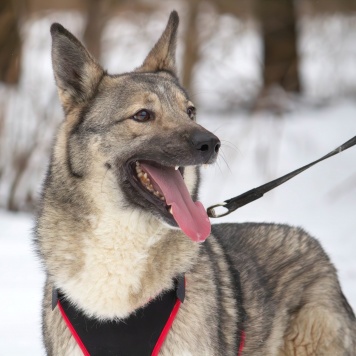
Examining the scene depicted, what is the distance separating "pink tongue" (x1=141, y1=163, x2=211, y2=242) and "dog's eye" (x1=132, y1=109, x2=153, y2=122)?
0.74 feet

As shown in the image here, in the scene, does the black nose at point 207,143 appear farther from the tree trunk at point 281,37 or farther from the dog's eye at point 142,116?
the tree trunk at point 281,37

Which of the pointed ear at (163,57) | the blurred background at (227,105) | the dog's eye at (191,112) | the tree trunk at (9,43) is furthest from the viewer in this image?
the tree trunk at (9,43)

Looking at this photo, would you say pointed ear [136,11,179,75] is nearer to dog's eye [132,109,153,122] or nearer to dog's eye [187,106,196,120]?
dog's eye [187,106,196,120]

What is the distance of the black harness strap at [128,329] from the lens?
336cm

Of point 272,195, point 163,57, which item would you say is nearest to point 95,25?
point 272,195

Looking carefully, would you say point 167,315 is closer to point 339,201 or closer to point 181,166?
point 181,166

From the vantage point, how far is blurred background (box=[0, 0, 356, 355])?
7676mm

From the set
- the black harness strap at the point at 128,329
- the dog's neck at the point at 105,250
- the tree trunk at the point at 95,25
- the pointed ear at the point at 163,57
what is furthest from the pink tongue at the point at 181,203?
the tree trunk at the point at 95,25

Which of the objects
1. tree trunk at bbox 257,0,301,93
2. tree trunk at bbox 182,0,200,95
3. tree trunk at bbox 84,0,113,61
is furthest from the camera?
tree trunk at bbox 257,0,301,93

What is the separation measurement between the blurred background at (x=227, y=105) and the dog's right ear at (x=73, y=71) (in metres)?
0.96

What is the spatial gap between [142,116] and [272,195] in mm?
6767

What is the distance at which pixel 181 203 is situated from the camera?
344cm

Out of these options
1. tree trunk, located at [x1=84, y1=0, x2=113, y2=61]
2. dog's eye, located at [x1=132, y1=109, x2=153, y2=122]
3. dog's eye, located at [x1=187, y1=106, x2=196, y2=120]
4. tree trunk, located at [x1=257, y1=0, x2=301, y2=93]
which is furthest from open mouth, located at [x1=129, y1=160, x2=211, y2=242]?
tree trunk, located at [x1=257, y1=0, x2=301, y2=93]

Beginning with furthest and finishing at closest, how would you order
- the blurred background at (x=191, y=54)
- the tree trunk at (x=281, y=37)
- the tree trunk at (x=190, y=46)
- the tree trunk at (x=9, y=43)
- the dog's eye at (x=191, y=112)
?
the tree trunk at (x=281, y=37)
the tree trunk at (x=190, y=46)
the blurred background at (x=191, y=54)
the tree trunk at (x=9, y=43)
the dog's eye at (x=191, y=112)
